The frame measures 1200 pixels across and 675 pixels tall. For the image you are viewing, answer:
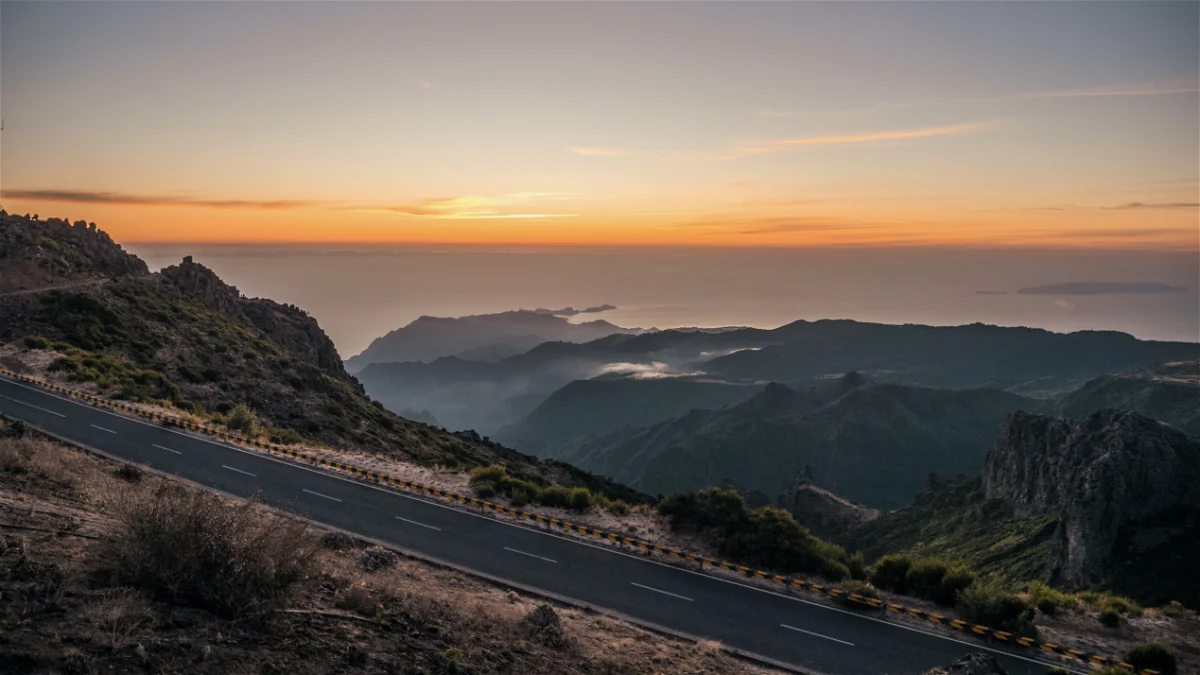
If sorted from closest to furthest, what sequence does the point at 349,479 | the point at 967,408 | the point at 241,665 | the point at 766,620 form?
1. the point at 241,665
2. the point at 766,620
3. the point at 349,479
4. the point at 967,408

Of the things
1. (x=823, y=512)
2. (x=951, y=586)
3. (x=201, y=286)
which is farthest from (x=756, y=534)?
(x=823, y=512)

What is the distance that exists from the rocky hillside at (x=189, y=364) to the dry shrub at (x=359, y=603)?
21.6 m

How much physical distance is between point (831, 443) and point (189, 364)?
12976 cm

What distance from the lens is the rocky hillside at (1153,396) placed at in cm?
9738

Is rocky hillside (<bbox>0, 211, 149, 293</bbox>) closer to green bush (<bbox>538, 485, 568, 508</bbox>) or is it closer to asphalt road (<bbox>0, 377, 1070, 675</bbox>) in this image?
asphalt road (<bbox>0, 377, 1070, 675</bbox>)

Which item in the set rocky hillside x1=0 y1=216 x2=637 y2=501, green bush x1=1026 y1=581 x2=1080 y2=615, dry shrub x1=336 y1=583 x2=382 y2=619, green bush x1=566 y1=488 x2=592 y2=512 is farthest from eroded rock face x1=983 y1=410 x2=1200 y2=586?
dry shrub x1=336 y1=583 x2=382 y2=619

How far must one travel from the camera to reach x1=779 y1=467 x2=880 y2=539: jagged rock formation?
79.2m

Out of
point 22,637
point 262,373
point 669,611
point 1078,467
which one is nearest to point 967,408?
point 1078,467

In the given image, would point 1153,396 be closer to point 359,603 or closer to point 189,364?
point 189,364

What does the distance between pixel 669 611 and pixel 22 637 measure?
38.5ft

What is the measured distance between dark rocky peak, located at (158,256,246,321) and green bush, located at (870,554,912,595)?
5694cm

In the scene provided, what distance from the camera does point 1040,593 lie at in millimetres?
18156

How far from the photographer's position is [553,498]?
2347cm

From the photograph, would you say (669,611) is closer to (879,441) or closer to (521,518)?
(521,518)
